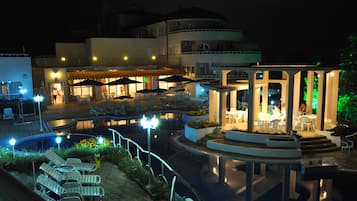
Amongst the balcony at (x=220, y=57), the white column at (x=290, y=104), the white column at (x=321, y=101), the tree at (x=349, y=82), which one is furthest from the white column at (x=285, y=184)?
the balcony at (x=220, y=57)

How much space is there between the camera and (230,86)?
1766cm

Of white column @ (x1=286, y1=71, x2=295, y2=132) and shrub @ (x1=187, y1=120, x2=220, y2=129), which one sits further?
shrub @ (x1=187, y1=120, x2=220, y2=129)

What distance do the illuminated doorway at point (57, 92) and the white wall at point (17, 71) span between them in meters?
3.22

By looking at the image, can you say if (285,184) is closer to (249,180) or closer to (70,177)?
(249,180)

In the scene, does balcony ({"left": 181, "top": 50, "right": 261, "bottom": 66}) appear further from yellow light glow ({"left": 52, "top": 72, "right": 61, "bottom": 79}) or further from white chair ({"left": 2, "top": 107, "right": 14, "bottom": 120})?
white chair ({"left": 2, "top": 107, "right": 14, "bottom": 120})

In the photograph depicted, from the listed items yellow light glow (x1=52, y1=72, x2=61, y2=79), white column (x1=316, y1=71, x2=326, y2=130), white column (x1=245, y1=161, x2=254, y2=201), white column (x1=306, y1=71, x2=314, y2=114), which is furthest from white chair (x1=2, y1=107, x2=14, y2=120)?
white column (x1=316, y1=71, x2=326, y2=130)

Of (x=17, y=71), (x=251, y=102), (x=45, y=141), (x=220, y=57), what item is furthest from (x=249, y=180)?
(x=220, y=57)

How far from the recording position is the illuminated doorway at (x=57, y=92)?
28122 millimetres

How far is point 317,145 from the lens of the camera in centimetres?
1466

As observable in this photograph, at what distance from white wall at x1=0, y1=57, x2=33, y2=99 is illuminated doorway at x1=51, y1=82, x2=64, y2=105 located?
322 centimetres

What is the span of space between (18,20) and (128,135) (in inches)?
1225

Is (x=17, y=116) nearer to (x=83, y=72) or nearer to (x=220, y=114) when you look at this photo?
(x=83, y=72)

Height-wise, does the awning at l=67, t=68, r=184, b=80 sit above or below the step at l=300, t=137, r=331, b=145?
above

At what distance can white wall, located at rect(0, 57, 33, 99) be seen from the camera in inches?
937
